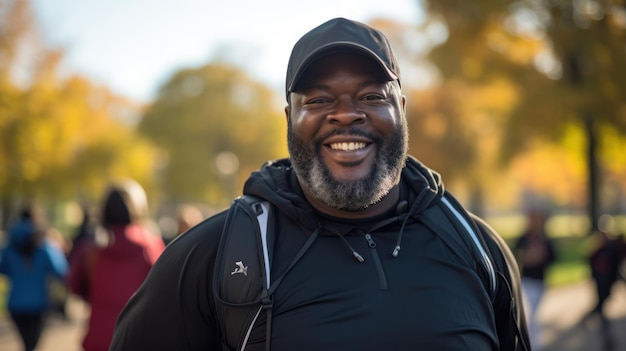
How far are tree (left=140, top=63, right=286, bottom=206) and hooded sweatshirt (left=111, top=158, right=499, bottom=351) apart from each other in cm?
5338

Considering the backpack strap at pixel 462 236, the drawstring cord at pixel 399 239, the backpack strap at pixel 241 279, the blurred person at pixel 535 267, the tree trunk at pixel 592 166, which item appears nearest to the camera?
the backpack strap at pixel 241 279

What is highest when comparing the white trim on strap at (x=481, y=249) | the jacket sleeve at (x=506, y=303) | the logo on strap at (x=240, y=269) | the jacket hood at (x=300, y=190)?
the jacket hood at (x=300, y=190)

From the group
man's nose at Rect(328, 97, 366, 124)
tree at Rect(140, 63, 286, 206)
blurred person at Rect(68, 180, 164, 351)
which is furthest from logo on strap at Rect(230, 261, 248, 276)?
tree at Rect(140, 63, 286, 206)

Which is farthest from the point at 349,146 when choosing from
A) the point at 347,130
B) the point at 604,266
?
the point at 604,266

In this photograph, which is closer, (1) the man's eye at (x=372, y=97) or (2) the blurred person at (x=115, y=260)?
(1) the man's eye at (x=372, y=97)

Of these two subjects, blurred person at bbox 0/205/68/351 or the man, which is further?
blurred person at bbox 0/205/68/351

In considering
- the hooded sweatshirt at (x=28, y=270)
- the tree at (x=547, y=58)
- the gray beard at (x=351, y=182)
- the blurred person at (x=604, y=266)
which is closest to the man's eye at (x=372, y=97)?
the gray beard at (x=351, y=182)

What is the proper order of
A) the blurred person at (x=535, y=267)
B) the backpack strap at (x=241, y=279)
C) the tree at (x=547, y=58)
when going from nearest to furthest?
the backpack strap at (x=241, y=279) → the blurred person at (x=535, y=267) → the tree at (x=547, y=58)

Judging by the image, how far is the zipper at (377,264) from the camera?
222cm

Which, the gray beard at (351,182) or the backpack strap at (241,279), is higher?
the gray beard at (351,182)

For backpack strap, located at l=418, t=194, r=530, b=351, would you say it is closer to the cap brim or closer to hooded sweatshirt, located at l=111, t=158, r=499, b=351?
hooded sweatshirt, located at l=111, t=158, r=499, b=351

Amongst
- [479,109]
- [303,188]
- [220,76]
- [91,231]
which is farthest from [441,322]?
[220,76]

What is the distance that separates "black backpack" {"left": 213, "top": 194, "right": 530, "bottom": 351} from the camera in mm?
2186

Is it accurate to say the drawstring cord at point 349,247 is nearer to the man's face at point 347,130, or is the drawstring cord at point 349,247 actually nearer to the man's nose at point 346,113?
the man's face at point 347,130
